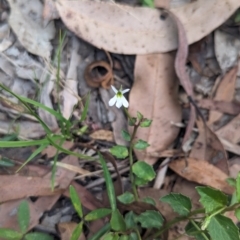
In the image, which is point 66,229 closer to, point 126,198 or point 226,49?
point 126,198

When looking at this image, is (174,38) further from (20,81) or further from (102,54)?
(20,81)

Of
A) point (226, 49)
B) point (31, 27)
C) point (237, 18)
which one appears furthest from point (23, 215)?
point (237, 18)

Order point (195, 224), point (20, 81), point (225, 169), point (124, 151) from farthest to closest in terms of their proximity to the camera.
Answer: point (20, 81) < point (225, 169) < point (124, 151) < point (195, 224)

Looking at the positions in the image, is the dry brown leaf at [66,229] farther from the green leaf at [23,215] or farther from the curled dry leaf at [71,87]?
the curled dry leaf at [71,87]

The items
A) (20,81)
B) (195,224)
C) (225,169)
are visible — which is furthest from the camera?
(20,81)

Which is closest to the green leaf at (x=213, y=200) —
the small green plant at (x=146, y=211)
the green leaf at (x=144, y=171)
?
the small green plant at (x=146, y=211)

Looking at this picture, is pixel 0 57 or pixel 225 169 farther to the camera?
pixel 0 57

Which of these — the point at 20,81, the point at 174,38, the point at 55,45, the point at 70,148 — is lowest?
the point at 70,148

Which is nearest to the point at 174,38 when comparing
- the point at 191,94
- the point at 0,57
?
the point at 191,94
